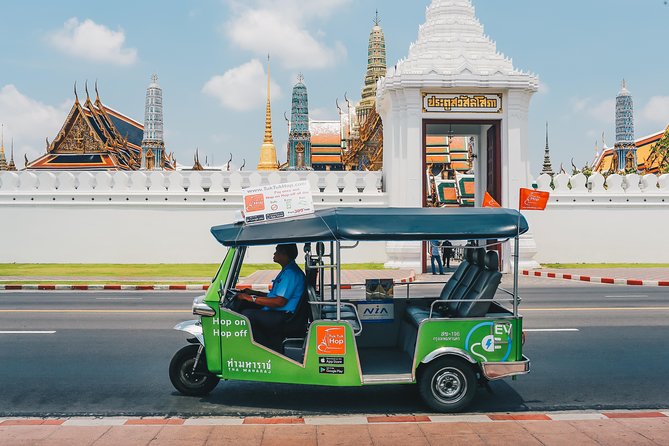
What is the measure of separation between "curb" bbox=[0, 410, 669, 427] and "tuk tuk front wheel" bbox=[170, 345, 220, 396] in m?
0.81

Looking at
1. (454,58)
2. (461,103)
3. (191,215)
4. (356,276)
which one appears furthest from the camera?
(191,215)

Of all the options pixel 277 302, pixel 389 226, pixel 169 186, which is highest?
pixel 169 186

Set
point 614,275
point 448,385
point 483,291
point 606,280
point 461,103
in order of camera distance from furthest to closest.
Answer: point 461,103, point 614,275, point 606,280, point 483,291, point 448,385

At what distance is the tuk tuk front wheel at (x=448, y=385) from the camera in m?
6.33

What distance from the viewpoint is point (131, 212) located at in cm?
2548

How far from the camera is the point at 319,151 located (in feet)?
181

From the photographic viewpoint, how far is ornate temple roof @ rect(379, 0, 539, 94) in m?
22.8

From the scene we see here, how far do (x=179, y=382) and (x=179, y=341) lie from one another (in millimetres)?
2964

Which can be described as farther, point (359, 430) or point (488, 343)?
point (488, 343)

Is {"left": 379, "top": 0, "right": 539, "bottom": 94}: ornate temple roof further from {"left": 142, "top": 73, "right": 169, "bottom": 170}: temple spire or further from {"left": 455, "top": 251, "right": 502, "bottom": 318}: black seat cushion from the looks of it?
{"left": 142, "top": 73, "right": 169, "bottom": 170}: temple spire

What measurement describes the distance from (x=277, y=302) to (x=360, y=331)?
848 millimetres

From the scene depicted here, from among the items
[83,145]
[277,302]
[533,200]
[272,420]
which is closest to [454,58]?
[533,200]

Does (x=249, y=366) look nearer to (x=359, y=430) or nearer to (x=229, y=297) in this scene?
(x=229, y=297)

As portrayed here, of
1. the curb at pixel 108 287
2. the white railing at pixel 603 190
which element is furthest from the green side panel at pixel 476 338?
the white railing at pixel 603 190
